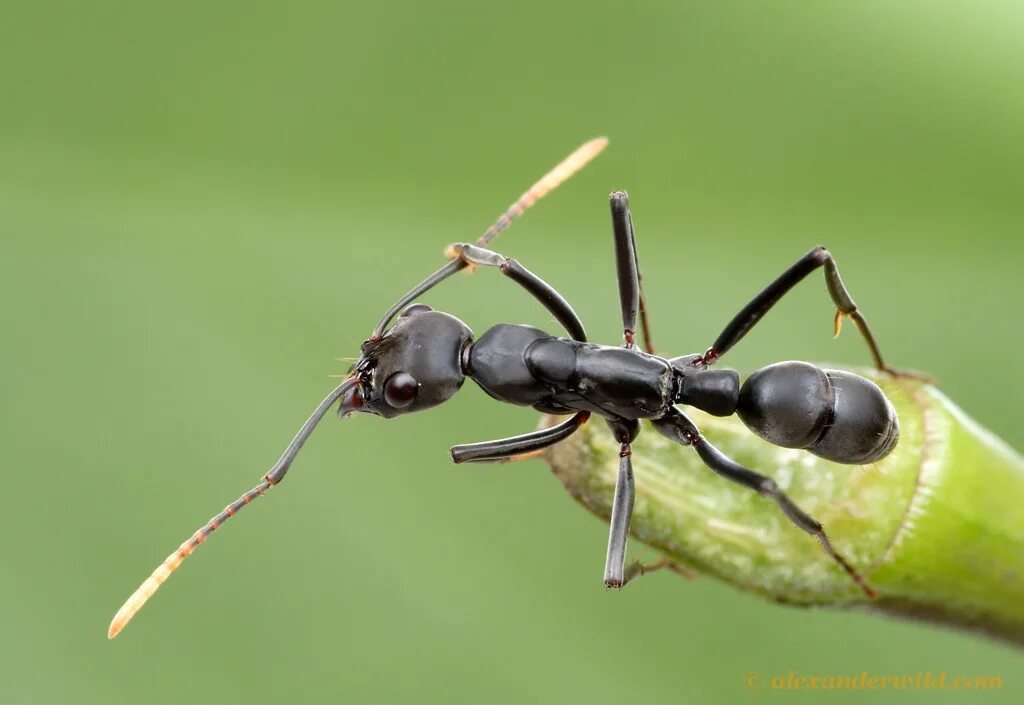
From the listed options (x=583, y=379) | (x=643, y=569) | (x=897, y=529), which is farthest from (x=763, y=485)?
(x=583, y=379)

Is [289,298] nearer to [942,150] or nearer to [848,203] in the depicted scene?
[848,203]

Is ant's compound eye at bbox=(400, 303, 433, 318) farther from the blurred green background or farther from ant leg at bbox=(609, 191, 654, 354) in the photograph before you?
ant leg at bbox=(609, 191, 654, 354)

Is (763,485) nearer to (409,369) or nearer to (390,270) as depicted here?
(409,369)

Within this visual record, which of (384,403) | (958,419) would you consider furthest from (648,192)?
(958,419)

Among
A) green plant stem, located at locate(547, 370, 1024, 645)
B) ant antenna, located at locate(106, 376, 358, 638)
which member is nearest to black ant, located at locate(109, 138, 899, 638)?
ant antenna, located at locate(106, 376, 358, 638)

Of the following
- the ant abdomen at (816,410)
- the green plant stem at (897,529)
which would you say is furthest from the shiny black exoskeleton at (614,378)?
the green plant stem at (897,529)
